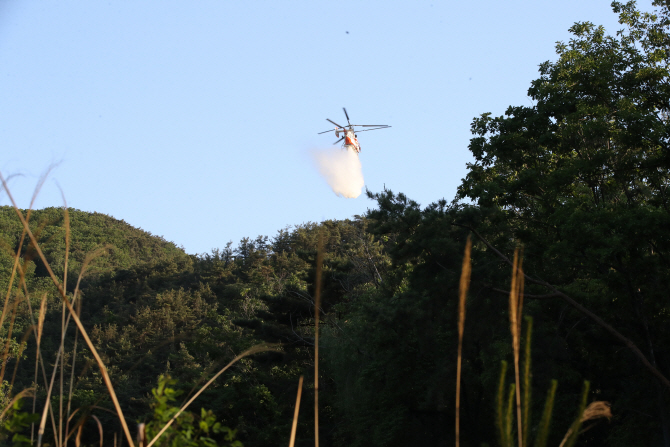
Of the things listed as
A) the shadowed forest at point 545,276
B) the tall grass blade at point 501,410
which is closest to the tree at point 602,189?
the shadowed forest at point 545,276

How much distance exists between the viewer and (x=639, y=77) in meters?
16.1

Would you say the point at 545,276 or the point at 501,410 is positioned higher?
the point at 545,276

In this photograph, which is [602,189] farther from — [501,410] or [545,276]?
[501,410]

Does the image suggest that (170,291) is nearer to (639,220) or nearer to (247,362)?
(247,362)

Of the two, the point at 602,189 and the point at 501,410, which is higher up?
the point at 602,189

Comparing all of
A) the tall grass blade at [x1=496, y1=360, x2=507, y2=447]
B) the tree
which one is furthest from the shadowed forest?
the tall grass blade at [x1=496, y1=360, x2=507, y2=447]

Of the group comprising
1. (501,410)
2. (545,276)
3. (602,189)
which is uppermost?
(602,189)

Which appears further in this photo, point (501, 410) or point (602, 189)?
point (602, 189)

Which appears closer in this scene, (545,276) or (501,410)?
(501,410)

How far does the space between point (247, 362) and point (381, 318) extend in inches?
500

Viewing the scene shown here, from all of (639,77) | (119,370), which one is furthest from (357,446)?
(119,370)

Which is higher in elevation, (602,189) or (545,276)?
(602,189)

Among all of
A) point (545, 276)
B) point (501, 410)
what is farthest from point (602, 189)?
point (501, 410)

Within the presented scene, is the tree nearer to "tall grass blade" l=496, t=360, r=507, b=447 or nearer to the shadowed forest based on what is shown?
the shadowed forest
